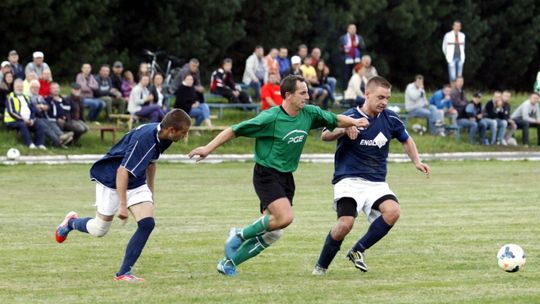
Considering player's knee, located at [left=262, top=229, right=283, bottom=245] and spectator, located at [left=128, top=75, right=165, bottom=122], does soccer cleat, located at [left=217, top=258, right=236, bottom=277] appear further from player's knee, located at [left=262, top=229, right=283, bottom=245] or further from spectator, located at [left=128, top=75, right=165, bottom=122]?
spectator, located at [left=128, top=75, right=165, bottom=122]

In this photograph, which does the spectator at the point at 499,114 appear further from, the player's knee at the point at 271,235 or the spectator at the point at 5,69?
the player's knee at the point at 271,235

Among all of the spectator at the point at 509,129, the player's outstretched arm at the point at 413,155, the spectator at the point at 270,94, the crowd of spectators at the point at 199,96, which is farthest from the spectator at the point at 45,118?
the player's outstretched arm at the point at 413,155

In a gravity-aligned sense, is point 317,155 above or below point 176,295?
below

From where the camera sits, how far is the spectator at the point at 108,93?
31922mm

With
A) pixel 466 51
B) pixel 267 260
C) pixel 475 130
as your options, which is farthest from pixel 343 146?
pixel 466 51

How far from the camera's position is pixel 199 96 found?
103 feet

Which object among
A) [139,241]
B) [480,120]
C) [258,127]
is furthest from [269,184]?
[480,120]

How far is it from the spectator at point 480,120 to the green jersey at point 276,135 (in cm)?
2318

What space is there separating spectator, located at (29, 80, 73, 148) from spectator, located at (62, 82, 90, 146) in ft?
0.98

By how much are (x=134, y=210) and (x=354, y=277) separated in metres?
2.07

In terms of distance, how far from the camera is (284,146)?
11.3 meters

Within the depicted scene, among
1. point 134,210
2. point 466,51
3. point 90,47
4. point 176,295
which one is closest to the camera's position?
point 176,295

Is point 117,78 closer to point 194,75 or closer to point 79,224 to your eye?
point 194,75

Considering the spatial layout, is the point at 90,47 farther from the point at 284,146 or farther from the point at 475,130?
the point at 284,146
